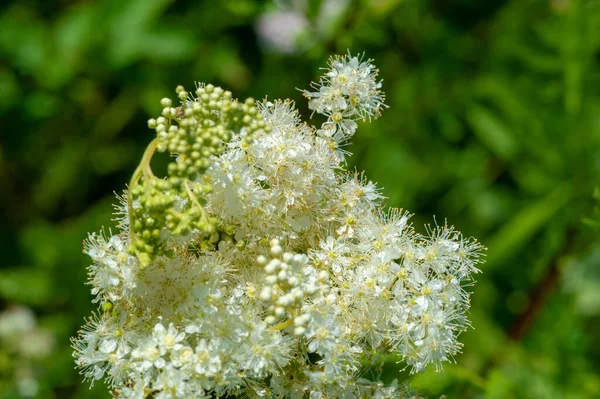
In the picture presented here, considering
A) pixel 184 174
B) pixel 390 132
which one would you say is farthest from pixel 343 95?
pixel 390 132

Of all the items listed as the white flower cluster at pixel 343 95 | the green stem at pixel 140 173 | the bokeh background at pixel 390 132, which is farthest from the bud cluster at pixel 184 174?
the bokeh background at pixel 390 132

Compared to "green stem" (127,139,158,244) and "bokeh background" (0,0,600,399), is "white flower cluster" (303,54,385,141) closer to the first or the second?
"green stem" (127,139,158,244)

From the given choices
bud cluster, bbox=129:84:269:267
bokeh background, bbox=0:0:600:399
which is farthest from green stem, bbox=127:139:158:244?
bokeh background, bbox=0:0:600:399

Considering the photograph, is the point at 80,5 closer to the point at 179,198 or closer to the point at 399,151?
the point at 399,151

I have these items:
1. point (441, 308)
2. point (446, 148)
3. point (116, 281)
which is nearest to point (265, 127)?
point (116, 281)

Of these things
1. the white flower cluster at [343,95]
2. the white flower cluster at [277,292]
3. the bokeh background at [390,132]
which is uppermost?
the bokeh background at [390,132]

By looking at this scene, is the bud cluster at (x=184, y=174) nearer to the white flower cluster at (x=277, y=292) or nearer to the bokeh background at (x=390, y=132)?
the white flower cluster at (x=277, y=292)

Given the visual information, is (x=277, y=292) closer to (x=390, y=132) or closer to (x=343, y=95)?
(x=343, y=95)
